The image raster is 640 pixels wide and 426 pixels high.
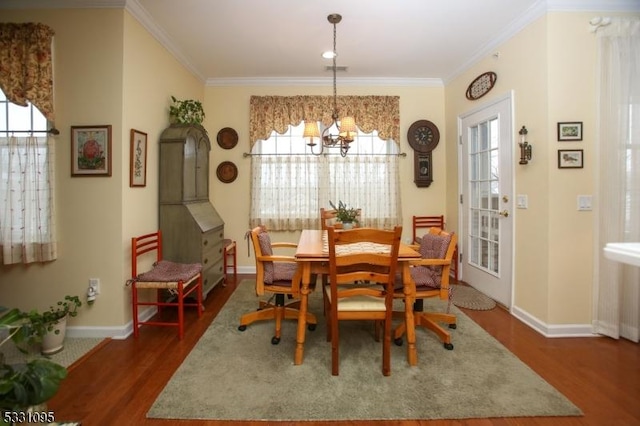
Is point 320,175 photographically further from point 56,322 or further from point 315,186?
point 56,322

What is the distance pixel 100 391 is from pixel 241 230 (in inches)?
106

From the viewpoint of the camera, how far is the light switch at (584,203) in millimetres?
2576

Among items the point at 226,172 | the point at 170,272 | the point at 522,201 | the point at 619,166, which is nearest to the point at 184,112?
the point at 226,172

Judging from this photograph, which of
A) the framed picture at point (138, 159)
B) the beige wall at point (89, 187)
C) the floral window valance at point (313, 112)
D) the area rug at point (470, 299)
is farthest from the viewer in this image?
the floral window valance at point (313, 112)

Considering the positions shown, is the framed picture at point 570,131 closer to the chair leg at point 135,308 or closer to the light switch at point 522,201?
the light switch at point 522,201

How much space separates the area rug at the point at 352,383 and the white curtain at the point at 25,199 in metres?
1.49

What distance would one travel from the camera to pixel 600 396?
1856 mm

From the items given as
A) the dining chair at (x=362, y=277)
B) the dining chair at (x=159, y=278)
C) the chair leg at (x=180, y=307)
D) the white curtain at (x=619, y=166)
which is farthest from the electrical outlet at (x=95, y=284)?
the white curtain at (x=619, y=166)

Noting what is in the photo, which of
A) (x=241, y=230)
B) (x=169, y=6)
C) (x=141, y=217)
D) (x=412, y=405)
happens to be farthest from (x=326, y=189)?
(x=412, y=405)

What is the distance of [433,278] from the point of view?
2410mm

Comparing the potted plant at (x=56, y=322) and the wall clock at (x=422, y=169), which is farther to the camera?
the wall clock at (x=422, y=169)

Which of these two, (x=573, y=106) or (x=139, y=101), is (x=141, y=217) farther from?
(x=573, y=106)

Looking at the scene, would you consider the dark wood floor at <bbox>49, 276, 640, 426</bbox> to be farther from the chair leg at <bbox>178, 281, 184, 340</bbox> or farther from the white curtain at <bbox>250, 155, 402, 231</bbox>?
the white curtain at <bbox>250, 155, 402, 231</bbox>

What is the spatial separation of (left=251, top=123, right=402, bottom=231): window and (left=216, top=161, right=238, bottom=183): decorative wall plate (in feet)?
0.93
